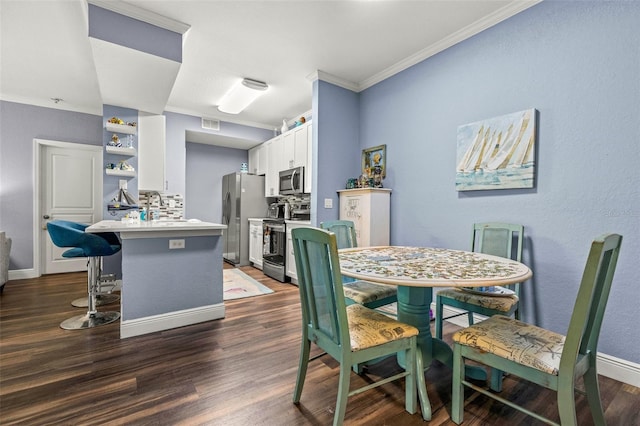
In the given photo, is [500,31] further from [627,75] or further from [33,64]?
[33,64]

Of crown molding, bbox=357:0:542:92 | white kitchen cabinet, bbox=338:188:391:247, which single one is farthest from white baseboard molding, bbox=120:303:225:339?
crown molding, bbox=357:0:542:92

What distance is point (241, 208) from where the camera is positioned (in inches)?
209

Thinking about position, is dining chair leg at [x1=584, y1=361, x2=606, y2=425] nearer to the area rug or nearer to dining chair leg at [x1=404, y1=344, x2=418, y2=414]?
dining chair leg at [x1=404, y1=344, x2=418, y2=414]

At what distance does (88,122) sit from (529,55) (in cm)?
604

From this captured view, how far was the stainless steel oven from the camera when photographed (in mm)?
4195

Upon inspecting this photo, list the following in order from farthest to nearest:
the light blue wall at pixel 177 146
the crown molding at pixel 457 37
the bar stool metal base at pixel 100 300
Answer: the light blue wall at pixel 177 146
the bar stool metal base at pixel 100 300
the crown molding at pixel 457 37

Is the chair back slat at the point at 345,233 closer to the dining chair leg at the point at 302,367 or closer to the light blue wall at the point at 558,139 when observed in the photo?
the light blue wall at the point at 558,139

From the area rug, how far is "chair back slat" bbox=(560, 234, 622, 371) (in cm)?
303

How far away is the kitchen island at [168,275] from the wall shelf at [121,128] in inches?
69.3

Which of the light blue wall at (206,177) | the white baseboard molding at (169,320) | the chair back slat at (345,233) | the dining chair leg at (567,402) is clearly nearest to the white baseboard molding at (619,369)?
the dining chair leg at (567,402)

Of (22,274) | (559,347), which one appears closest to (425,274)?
(559,347)

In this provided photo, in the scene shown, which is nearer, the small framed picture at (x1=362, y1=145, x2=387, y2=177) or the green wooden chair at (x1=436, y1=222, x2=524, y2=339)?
the green wooden chair at (x1=436, y1=222, x2=524, y2=339)

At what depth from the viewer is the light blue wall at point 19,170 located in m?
4.17

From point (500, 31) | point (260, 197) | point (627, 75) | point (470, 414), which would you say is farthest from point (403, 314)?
point (260, 197)
